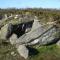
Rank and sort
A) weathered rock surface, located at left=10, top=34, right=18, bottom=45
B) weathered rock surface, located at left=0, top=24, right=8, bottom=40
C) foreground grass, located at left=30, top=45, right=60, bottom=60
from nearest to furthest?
1. foreground grass, located at left=30, top=45, right=60, bottom=60
2. weathered rock surface, located at left=10, top=34, right=18, bottom=45
3. weathered rock surface, located at left=0, top=24, right=8, bottom=40

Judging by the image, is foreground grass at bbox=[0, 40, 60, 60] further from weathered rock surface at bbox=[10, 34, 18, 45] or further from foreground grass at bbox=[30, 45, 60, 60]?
weathered rock surface at bbox=[10, 34, 18, 45]

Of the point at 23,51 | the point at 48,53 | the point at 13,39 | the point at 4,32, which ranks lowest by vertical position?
the point at 13,39

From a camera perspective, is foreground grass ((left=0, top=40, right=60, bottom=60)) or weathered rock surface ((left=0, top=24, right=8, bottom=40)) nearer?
foreground grass ((left=0, top=40, right=60, bottom=60))

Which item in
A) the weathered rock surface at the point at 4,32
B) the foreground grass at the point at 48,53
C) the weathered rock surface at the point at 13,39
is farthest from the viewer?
the weathered rock surface at the point at 4,32

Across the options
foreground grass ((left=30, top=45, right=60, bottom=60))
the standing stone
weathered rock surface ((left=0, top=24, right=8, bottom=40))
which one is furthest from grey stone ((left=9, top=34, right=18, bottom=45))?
foreground grass ((left=30, top=45, right=60, bottom=60))

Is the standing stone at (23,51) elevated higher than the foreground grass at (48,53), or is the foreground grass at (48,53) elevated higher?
the standing stone at (23,51)

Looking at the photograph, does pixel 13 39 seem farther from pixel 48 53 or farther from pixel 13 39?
pixel 48 53

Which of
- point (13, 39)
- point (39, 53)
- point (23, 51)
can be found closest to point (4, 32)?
point (13, 39)

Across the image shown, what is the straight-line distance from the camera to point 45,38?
68.2 ft

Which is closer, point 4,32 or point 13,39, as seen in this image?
point 13,39

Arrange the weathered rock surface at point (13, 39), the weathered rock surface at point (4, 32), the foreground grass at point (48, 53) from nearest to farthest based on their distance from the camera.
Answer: the foreground grass at point (48, 53), the weathered rock surface at point (13, 39), the weathered rock surface at point (4, 32)

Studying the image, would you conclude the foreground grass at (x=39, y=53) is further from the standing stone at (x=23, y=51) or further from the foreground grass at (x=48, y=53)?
the standing stone at (x=23, y=51)

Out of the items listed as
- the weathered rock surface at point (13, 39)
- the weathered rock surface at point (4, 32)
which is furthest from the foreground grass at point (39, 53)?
the weathered rock surface at point (4, 32)

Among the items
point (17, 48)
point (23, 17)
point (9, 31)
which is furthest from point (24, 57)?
Answer: point (23, 17)
